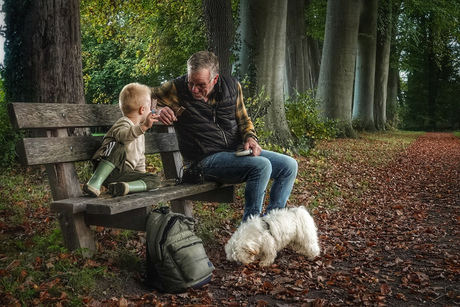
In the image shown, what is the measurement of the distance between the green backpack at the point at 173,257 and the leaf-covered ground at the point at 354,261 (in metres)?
0.09

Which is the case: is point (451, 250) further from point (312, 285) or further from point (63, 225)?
point (63, 225)

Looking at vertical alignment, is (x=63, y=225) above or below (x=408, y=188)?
above

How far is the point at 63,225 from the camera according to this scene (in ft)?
12.3

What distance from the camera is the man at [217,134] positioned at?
4406 mm

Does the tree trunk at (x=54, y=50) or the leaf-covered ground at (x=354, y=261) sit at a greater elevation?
the tree trunk at (x=54, y=50)

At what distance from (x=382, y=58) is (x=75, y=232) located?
931 inches

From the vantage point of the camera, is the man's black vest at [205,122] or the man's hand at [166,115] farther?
the man's black vest at [205,122]

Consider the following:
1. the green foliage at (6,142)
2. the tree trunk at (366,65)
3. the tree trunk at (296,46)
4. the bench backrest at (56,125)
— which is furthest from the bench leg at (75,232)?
the tree trunk at (366,65)

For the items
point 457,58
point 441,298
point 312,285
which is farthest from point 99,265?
point 457,58

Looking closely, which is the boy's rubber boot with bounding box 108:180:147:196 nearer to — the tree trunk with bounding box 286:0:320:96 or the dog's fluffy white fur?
the dog's fluffy white fur

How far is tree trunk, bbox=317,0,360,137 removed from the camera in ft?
54.0

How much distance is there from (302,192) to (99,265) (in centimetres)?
451

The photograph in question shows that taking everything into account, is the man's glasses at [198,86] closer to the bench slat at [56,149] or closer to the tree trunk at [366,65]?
the bench slat at [56,149]

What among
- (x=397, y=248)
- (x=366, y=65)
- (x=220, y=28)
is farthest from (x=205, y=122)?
(x=366, y=65)
